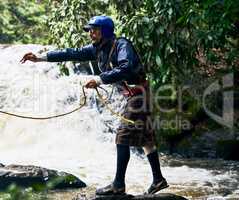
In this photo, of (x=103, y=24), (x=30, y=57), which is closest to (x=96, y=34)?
(x=103, y=24)

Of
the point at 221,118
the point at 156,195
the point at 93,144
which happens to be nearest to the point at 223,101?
the point at 221,118

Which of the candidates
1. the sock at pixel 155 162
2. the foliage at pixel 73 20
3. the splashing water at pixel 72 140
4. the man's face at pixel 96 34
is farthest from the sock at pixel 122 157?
the foliage at pixel 73 20

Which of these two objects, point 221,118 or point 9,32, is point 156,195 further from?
point 9,32

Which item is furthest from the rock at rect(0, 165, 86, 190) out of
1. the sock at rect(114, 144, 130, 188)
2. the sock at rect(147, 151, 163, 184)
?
the sock at rect(147, 151, 163, 184)

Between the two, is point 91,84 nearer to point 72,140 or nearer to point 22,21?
point 72,140

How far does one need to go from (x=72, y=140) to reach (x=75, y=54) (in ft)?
17.5

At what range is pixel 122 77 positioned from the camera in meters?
5.32

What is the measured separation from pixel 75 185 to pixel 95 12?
465cm

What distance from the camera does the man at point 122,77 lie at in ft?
17.6

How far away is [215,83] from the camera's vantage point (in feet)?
36.9

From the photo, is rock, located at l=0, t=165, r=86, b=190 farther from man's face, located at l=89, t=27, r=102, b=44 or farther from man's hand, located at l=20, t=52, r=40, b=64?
man's face, located at l=89, t=27, r=102, b=44

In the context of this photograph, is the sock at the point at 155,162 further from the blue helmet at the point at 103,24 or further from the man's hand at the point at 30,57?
the man's hand at the point at 30,57

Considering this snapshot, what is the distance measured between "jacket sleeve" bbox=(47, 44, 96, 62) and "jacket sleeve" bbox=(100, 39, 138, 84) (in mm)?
459

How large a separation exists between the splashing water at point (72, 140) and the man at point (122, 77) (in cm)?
156
